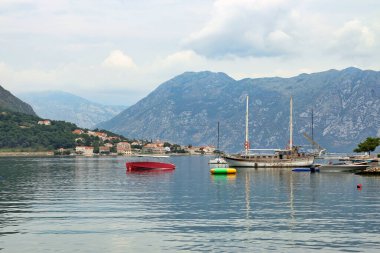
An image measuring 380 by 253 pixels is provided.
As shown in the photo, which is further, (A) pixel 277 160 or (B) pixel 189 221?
(A) pixel 277 160

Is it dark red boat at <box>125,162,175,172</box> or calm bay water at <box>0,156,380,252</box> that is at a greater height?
dark red boat at <box>125,162,175,172</box>

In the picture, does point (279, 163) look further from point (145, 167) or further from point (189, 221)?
point (189, 221)

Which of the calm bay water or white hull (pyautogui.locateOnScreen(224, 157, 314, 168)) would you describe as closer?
the calm bay water

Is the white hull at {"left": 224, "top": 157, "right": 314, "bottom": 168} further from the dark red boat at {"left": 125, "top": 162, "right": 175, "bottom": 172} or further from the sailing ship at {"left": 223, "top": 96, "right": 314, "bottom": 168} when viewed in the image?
the dark red boat at {"left": 125, "top": 162, "right": 175, "bottom": 172}

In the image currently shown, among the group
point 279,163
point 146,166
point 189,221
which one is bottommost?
point 189,221

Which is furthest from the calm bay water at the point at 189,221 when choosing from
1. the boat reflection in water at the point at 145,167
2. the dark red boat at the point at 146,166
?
the dark red boat at the point at 146,166

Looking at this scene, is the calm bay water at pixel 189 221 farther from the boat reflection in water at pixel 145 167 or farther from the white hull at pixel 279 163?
the white hull at pixel 279 163

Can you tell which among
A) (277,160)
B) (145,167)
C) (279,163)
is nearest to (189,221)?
(145,167)

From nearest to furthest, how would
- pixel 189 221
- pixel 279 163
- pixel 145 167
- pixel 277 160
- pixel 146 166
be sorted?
1. pixel 189 221
2. pixel 145 167
3. pixel 146 166
4. pixel 279 163
5. pixel 277 160

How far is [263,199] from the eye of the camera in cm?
7656

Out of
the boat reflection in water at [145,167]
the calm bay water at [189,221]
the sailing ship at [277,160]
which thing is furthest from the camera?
the sailing ship at [277,160]

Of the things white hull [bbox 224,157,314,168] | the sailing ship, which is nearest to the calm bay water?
white hull [bbox 224,157,314,168]

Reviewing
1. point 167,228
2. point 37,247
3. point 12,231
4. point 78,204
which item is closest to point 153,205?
point 78,204

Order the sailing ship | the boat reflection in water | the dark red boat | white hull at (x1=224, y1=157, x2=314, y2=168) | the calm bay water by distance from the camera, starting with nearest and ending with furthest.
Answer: the calm bay water
the boat reflection in water
the dark red boat
white hull at (x1=224, y1=157, x2=314, y2=168)
the sailing ship
